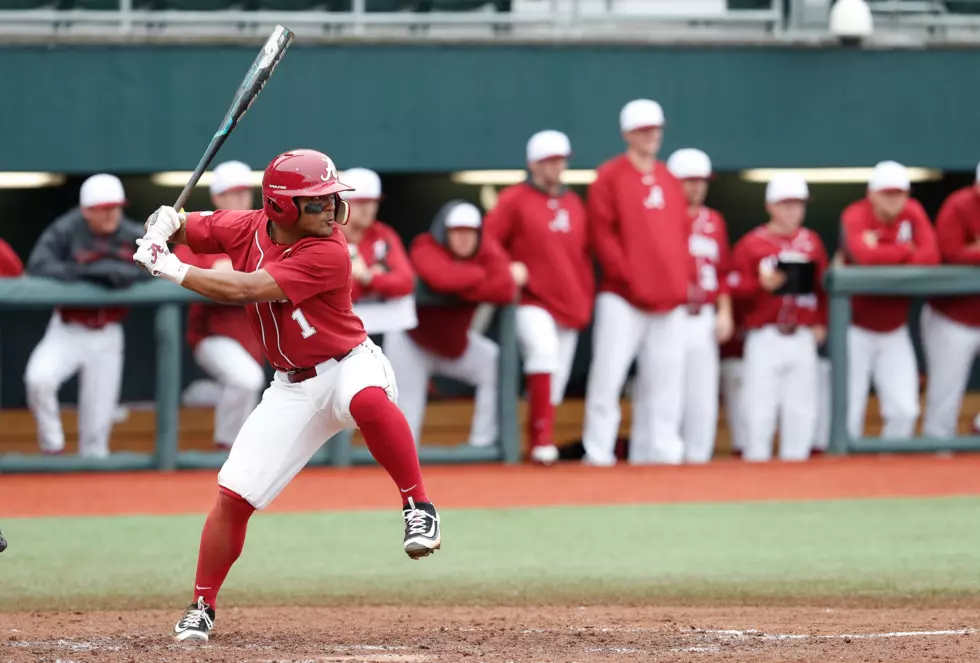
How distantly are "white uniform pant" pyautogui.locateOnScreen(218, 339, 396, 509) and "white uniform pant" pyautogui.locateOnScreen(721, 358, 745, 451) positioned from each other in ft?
17.4

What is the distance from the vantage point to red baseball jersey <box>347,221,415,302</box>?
855 centimetres

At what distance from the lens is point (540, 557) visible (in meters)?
6.36

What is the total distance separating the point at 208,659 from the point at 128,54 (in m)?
6.34

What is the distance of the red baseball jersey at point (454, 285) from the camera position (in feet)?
28.6

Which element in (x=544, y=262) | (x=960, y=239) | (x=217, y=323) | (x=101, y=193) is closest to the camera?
(x=101, y=193)

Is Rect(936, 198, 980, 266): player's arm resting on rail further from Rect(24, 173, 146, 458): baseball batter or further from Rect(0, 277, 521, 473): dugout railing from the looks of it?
Rect(24, 173, 146, 458): baseball batter

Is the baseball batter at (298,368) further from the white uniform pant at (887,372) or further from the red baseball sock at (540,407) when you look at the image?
the white uniform pant at (887,372)

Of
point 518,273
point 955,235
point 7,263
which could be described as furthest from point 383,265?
point 955,235

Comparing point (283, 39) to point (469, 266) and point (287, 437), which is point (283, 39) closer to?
point (287, 437)

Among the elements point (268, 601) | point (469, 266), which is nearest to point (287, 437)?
point (268, 601)

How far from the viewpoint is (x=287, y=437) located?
184 inches

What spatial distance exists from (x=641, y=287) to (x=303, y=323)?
437 centimetres

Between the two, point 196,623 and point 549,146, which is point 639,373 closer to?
point 549,146

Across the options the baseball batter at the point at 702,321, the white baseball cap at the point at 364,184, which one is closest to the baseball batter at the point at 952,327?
the baseball batter at the point at 702,321
